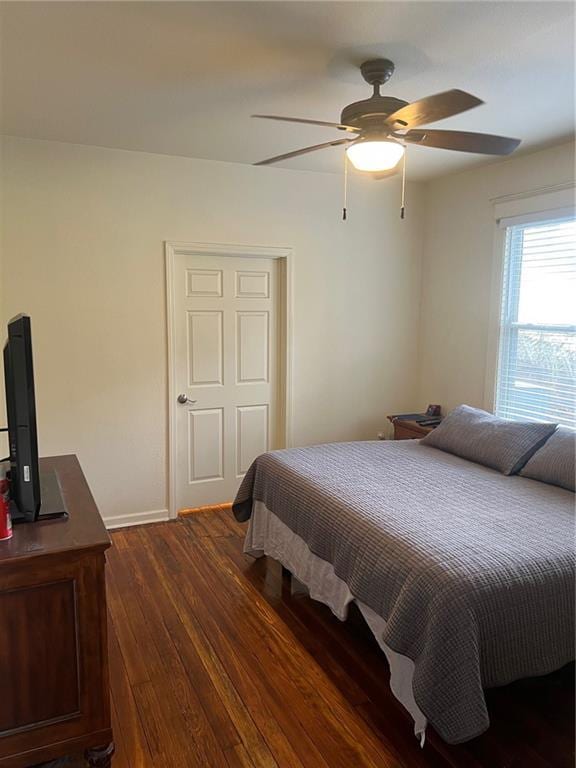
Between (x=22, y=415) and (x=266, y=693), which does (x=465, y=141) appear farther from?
(x=266, y=693)

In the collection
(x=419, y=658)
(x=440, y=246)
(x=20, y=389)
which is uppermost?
(x=440, y=246)

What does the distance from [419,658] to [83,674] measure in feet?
3.65

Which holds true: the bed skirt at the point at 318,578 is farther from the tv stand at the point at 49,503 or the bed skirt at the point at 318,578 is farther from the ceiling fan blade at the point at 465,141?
the ceiling fan blade at the point at 465,141

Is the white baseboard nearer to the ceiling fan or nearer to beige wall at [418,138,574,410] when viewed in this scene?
beige wall at [418,138,574,410]

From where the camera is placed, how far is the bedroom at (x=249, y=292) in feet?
6.74

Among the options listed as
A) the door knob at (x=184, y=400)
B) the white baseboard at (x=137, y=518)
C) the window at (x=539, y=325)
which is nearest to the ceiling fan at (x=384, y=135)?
the window at (x=539, y=325)

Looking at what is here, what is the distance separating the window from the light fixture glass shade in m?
1.78

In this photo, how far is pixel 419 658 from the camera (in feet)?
6.22

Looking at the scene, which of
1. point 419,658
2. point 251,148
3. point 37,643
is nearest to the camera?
point 37,643

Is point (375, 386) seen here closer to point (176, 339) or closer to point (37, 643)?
point (176, 339)

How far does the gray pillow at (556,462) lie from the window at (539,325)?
25.2 inches

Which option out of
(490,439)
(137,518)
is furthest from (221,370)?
(490,439)

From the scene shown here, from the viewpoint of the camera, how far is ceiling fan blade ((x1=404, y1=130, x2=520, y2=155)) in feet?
7.38

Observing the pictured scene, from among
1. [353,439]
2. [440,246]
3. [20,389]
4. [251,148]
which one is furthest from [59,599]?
[440,246]
